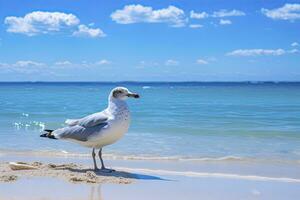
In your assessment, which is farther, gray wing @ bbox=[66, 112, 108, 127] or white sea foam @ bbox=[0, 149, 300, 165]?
white sea foam @ bbox=[0, 149, 300, 165]

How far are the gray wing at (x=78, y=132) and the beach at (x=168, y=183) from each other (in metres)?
0.52

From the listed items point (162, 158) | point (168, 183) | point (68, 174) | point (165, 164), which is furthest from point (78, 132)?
point (162, 158)

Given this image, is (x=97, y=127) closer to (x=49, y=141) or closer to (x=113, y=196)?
(x=113, y=196)

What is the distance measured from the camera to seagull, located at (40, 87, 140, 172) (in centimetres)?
799

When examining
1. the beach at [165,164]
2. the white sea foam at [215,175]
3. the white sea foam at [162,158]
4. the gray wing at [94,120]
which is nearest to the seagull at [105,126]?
the gray wing at [94,120]

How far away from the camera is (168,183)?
7.33m

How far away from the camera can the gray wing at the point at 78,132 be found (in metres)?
8.08

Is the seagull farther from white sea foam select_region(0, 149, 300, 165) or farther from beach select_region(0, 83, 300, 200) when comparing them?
white sea foam select_region(0, 149, 300, 165)

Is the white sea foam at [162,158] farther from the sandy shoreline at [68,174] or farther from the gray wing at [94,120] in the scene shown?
the gray wing at [94,120]

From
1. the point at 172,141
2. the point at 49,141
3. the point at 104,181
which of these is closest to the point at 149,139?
the point at 172,141

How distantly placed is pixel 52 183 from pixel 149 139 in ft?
20.4

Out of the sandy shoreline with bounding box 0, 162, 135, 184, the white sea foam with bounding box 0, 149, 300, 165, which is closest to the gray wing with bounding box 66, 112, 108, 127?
the sandy shoreline with bounding box 0, 162, 135, 184

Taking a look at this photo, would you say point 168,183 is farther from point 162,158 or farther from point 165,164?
point 162,158

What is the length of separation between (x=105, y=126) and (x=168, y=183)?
51.9 inches
